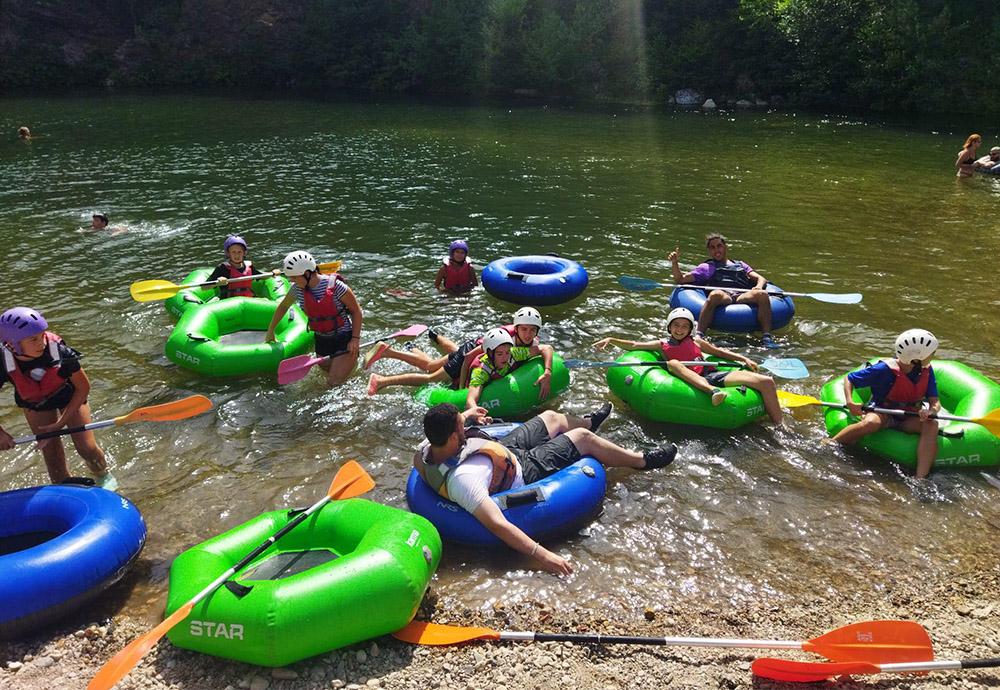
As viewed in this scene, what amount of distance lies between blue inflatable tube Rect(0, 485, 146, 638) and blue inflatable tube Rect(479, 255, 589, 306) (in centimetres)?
509

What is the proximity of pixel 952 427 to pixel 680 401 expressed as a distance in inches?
81.4

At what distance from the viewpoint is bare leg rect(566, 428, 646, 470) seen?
5.25 m

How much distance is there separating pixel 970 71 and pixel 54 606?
30.1 metres

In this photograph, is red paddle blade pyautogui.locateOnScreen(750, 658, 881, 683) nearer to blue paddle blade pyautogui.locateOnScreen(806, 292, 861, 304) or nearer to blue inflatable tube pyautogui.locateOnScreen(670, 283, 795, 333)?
blue inflatable tube pyautogui.locateOnScreen(670, 283, 795, 333)

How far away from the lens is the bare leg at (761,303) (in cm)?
765

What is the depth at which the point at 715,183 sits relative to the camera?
49.8 feet

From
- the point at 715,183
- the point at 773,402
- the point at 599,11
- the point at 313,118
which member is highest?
the point at 599,11

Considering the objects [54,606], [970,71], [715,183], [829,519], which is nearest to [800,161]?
[715,183]

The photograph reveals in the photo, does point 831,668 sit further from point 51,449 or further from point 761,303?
point 51,449

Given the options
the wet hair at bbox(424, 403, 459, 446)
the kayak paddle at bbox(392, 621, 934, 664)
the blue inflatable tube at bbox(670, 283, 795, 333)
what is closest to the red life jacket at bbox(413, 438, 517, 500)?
the wet hair at bbox(424, 403, 459, 446)

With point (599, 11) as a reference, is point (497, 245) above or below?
below

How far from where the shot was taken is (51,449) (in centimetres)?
520

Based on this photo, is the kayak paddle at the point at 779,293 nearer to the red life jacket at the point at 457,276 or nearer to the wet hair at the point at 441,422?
the red life jacket at the point at 457,276

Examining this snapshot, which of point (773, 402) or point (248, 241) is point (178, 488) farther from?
point (248, 241)
